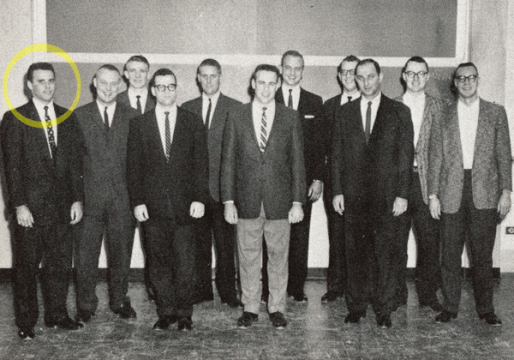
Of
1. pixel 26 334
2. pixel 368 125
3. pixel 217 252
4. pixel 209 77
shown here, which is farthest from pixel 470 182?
pixel 26 334

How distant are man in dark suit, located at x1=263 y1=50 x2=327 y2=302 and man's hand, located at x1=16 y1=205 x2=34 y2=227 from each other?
6.39 ft

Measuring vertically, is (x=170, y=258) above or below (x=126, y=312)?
above

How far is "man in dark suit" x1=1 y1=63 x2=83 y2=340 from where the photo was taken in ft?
12.8

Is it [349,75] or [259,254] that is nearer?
[259,254]

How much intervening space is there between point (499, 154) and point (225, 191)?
208cm

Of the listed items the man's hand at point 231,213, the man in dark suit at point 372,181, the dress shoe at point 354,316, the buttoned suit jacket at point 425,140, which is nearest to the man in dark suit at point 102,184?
the man's hand at point 231,213

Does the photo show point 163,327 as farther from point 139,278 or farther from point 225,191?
point 139,278

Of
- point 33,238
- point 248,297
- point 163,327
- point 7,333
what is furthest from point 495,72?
point 7,333

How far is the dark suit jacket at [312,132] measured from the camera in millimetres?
4793

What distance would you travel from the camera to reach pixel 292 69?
4711 millimetres

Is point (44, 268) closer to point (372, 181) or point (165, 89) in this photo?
point (165, 89)

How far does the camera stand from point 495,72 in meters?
5.59

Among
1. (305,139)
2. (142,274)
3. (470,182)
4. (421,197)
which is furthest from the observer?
(142,274)

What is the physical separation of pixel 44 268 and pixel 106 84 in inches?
57.2
